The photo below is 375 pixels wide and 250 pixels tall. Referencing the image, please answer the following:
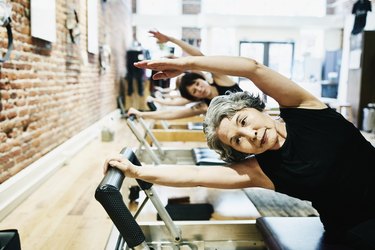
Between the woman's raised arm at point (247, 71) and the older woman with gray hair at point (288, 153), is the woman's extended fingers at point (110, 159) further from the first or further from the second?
the woman's raised arm at point (247, 71)

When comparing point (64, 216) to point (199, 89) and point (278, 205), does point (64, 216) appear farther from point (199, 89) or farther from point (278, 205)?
point (278, 205)

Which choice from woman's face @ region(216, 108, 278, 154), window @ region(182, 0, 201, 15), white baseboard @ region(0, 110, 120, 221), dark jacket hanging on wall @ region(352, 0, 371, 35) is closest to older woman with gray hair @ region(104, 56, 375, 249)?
woman's face @ region(216, 108, 278, 154)

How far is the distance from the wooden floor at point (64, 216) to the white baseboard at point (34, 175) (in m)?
0.06

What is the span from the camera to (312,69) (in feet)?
46.7

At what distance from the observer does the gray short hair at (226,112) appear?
1.55 m

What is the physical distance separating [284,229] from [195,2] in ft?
43.3

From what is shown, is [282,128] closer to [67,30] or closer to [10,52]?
[10,52]

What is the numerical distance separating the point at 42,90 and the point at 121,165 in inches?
116

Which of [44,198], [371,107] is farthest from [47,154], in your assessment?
[371,107]

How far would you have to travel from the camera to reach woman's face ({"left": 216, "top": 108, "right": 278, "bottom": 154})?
→ 4.79 ft

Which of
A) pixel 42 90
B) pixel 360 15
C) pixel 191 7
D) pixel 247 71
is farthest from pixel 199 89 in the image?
pixel 191 7

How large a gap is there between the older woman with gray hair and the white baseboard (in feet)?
6.59

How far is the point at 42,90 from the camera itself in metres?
3.93

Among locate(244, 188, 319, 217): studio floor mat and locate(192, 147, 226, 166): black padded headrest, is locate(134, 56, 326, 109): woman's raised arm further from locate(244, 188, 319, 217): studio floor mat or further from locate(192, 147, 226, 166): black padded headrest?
locate(192, 147, 226, 166): black padded headrest
